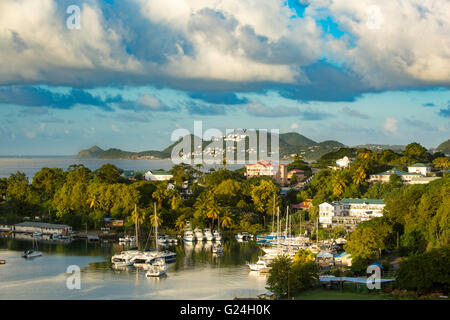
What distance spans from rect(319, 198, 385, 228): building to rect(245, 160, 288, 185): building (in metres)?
27.4

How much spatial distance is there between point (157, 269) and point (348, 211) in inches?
1035

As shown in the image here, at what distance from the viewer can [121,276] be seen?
110ft

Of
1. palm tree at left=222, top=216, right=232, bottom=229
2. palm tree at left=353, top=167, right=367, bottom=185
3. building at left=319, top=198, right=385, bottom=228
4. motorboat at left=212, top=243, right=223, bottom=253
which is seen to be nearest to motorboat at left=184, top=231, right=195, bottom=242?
palm tree at left=222, top=216, right=232, bottom=229

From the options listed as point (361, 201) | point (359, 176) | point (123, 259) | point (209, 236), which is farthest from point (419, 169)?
point (123, 259)

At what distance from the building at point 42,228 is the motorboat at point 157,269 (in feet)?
60.7

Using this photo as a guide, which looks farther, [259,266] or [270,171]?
[270,171]

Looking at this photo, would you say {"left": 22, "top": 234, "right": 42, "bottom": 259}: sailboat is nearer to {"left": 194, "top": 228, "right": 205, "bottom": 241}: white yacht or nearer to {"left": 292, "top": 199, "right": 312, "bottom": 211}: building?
{"left": 194, "top": 228, "right": 205, "bottom": 241}: white yacht

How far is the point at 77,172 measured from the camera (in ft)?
205

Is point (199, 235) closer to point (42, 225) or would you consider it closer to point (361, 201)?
point (42, 225)

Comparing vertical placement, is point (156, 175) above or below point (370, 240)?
above

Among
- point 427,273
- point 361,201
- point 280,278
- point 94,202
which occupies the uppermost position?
point 361,201

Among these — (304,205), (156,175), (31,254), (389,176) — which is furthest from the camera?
(156,175)

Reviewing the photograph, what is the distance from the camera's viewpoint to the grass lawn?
82.2 feet

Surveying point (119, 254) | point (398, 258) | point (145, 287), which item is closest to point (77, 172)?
point (119, 254)
